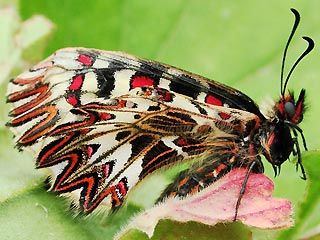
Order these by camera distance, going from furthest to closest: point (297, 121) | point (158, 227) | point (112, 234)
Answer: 1. point (297, 121)
2. point (112, 234)
3. point (158, 227)

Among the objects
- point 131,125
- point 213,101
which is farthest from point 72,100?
point 213,101

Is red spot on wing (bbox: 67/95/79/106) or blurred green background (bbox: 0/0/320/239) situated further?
blurred green background (bbox: 0/0/320/239)

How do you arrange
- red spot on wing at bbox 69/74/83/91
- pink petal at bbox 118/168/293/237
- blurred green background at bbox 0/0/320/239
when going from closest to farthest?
pink petal at bbox 118/168/293/237, red spot on wing at bbox 69/74/83/91, blurred green background at bbox 0/0/320/239

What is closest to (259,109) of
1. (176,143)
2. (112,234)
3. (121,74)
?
(176,143)

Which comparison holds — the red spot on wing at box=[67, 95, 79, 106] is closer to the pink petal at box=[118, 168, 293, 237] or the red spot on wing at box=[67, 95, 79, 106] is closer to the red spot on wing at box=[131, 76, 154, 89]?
the red spot on wing at box=[131, 76, 154, 89]

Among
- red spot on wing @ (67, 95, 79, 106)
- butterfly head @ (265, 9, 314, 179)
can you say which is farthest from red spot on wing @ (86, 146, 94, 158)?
butterfly head @ (265, 9, 314, 179)

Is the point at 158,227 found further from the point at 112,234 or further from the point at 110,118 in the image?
the point at 110,118
